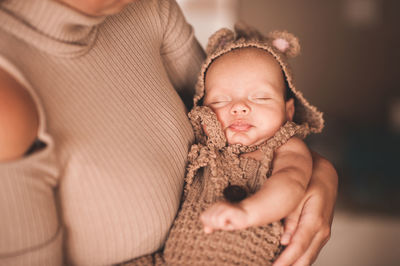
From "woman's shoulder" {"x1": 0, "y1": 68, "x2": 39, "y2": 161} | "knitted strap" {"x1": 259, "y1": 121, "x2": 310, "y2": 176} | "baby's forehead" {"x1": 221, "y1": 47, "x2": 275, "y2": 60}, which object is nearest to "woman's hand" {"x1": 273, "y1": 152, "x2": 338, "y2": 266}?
"knitted strap" {"x1": 259, "y1": 121, "x2": 310, "y2": 176}

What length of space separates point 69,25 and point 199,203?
50 cm

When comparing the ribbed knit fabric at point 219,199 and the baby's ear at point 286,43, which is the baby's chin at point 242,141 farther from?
the baby's ear at point 286,43

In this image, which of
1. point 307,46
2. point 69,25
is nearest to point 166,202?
point 69,25

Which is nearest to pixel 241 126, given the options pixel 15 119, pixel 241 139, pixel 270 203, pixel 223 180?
pixel 241 139

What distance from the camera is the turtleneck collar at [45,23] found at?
27.3 inches

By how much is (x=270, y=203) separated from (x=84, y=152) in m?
0.42

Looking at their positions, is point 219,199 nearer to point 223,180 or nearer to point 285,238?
point 223,180

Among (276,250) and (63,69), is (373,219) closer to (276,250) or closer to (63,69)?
(276,250)

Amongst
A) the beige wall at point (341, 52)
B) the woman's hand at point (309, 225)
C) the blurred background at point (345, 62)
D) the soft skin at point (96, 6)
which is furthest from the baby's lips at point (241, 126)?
the beige wall at point (341, 52)

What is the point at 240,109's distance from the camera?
1.03 m

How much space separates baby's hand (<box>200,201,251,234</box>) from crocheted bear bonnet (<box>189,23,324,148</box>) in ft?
0.90

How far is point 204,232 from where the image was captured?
2.69ft

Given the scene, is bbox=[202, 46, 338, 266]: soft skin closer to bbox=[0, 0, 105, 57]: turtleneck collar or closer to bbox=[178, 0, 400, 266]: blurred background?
bbox=[0, 0, 105, 57]: turtleneck collar

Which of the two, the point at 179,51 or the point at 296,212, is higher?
the point at 179,51
